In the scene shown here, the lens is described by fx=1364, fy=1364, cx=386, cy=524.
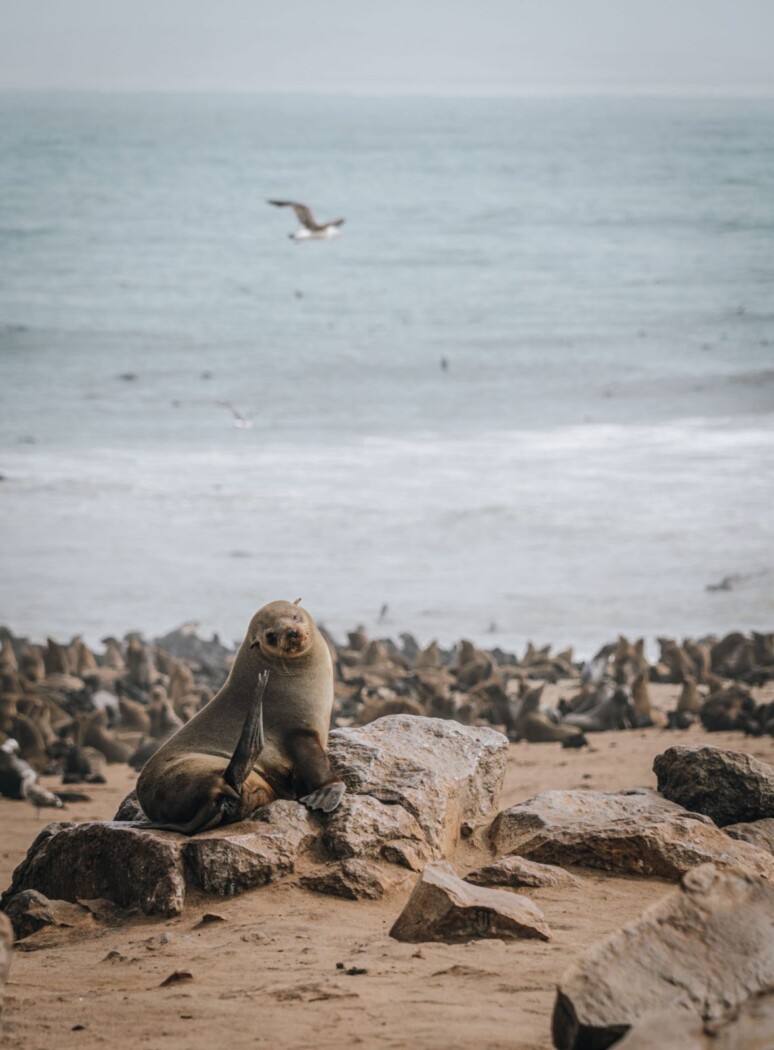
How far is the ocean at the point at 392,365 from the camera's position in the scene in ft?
53.6

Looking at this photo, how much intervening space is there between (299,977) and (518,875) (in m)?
0.97

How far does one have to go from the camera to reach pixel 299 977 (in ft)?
10.5

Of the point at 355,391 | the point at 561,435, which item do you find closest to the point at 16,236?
the point at 355,391

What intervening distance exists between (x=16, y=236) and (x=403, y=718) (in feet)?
87.5

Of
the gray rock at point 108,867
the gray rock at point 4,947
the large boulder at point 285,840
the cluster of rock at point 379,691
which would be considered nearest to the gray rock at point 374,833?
the large boulder at point 285,840

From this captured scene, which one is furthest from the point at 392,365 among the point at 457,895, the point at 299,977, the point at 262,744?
the point at 299,977

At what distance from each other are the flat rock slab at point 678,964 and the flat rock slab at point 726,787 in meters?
1.87

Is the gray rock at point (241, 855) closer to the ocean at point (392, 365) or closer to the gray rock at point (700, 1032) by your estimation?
the gray rock at point (700, 1032)

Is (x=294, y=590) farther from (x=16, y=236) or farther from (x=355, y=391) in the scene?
(x=16, y=236)

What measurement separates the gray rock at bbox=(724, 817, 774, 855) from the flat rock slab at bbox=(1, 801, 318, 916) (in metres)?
1.36

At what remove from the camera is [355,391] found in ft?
87.5

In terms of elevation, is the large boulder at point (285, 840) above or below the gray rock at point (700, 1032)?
below

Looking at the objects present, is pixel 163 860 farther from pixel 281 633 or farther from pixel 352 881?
pixel 281 633

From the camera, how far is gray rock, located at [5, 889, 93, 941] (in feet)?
13.0
